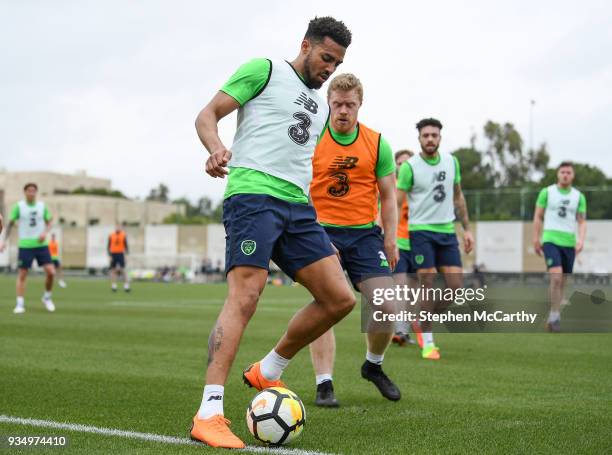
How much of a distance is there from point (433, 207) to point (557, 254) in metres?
3.42

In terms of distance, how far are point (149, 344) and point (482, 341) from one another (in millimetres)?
4449

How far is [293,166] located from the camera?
15.8 feet

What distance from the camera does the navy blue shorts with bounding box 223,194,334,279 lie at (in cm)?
458

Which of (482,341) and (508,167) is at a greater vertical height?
(508,167)

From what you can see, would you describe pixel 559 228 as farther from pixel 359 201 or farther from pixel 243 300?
pixel 243 300

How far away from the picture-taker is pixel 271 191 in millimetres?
4695

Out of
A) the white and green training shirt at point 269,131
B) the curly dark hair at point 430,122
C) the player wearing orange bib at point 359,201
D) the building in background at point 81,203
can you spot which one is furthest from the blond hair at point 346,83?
the building in background at point 81,203

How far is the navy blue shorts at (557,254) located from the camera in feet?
40.3

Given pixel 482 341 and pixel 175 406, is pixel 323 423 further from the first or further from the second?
pixel 482 341

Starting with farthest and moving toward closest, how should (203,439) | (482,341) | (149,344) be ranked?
(482,341)
(149,344)
(203,439)

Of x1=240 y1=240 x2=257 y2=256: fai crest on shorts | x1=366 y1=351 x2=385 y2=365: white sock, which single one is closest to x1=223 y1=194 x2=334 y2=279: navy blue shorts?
x1=240 y1=240 x2=257 y2=256: fai crest on shorts

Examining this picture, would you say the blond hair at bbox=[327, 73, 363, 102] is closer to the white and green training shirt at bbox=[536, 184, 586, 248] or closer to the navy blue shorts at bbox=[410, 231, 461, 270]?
the navy blue shorts at bbox=[410, 231, 461, 270]

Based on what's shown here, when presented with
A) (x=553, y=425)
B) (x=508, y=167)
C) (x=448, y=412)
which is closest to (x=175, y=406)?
(x=448, y=412)

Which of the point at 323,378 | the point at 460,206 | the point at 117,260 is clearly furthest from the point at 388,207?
the point at 117,260
